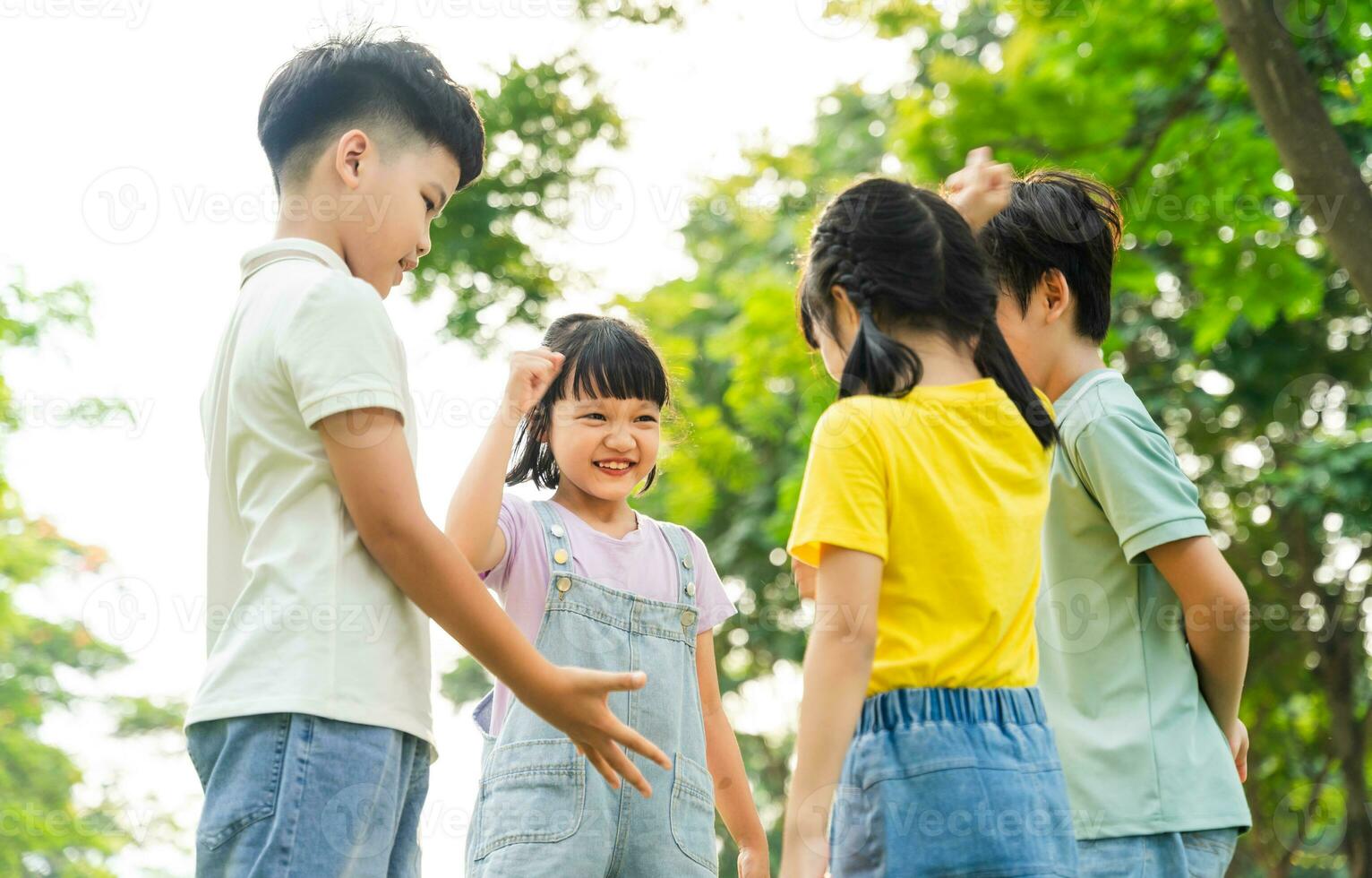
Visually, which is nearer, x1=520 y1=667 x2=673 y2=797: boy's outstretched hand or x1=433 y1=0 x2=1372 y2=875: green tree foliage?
x1=520 y1=667 x2=673 y2=797: boy's outstretched hand

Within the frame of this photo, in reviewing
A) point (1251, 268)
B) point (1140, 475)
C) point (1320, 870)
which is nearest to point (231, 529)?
point (1140, 475)

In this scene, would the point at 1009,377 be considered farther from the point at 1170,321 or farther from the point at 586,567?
the point at 1170,321

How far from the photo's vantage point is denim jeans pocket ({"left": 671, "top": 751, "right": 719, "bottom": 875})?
261cm

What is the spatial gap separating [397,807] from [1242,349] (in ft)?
31.0

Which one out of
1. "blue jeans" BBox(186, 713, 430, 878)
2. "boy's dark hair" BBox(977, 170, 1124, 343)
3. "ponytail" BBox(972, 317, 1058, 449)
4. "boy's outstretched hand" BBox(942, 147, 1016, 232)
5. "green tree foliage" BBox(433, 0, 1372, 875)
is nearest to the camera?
"blue jeans" BBox(186, 713, 430, 878)

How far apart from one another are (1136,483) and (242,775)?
153cm

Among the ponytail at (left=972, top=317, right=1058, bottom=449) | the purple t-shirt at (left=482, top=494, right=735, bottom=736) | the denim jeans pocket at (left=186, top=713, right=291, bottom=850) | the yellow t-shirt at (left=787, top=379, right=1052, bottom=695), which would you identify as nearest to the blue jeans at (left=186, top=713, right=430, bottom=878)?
the denim jeans pocket at (left=186, top=713, right=291, bottom=850)

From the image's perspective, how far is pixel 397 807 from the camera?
187 centimetres

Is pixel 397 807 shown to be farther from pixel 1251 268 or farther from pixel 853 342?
pixel 1251 268

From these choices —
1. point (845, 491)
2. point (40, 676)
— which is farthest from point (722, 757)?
point (40, 676)

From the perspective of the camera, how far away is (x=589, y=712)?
1900 millimetres

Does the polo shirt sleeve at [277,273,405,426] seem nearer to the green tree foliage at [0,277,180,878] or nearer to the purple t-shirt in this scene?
the purple t-shirt

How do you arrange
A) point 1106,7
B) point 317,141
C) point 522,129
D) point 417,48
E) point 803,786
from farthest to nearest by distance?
point 522,129 < point 1106,7 < point 417,48 < point 317,141 < point 803,786

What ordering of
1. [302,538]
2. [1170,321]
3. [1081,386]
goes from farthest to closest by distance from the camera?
[1170,321], [1081,386], [302,538]
